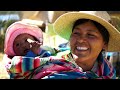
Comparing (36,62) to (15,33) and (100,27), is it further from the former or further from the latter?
(100,27)

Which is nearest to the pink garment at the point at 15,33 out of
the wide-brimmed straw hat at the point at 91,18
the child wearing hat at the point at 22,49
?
the child wearing hat at the point at 22,49

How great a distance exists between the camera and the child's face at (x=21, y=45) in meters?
1.53

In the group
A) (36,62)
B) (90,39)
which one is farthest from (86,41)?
(36,62)

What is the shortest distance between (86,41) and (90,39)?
0.09ft

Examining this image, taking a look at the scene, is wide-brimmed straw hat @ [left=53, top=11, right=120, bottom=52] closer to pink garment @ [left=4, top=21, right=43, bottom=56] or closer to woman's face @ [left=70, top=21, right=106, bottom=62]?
woman's face @ [left=70, top=21, right=106, bottom=62]

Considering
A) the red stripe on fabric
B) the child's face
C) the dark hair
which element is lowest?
the red stripe on fabric

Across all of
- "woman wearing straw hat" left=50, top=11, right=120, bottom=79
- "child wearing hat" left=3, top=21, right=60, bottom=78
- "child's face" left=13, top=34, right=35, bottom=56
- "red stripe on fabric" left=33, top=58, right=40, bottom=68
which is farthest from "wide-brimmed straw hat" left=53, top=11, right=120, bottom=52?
"red stripe on fabric" left=33, top=58, right=40, bottom=68

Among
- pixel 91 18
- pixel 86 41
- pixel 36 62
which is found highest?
pixel 91 18

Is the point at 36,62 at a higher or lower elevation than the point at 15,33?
lower

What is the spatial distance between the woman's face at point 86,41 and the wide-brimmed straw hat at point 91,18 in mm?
55

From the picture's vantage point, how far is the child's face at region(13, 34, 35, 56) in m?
1.53

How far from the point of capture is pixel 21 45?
1.54 metres

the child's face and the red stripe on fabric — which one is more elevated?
the child's face

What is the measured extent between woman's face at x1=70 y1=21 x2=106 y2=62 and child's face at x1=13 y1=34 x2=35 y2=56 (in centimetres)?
25
